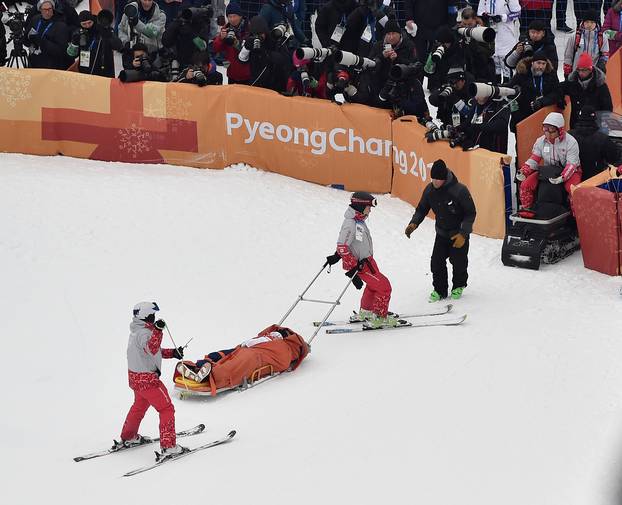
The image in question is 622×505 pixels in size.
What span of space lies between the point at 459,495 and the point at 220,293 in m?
4.87

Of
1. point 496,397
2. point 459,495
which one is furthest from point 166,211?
point 459,495

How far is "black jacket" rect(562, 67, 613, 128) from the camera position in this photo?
1325 cm

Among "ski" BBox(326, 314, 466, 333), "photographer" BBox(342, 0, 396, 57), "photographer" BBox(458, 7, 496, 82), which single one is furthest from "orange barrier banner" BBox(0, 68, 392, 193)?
"ski" BBox(326, 314, 466, 333)

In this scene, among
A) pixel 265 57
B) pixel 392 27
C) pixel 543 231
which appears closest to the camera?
pixel 543 231

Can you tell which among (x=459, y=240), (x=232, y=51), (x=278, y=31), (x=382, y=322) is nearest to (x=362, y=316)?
(x=382, y=322)

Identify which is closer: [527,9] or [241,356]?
[241,356]

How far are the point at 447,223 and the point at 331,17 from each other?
15.8 ft

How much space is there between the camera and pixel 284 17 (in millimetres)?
15914

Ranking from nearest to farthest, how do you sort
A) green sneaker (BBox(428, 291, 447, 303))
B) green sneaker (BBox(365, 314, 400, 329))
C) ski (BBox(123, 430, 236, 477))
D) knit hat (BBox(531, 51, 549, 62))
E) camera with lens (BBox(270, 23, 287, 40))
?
1. ski (BBox(123, 430, 236, 477))
2. green sneaker (BBox(365, 314, 400, 329))
3. green sneaker (BBox(428, 291, 447, 303))
4. knit hat (BBox(531, 51, 549, 62))
5. camera with lens (BBox(270, 23, 287, 40))

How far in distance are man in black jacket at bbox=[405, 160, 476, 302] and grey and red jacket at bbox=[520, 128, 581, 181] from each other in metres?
1.48

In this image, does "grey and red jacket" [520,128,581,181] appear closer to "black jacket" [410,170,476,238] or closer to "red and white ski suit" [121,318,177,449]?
"black jacket" [410,170,476,238]

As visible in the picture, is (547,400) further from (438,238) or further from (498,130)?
(498,130)

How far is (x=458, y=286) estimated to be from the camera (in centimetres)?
1188

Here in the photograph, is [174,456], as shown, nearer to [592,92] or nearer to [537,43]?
[592,92]
